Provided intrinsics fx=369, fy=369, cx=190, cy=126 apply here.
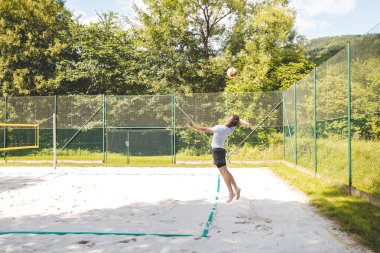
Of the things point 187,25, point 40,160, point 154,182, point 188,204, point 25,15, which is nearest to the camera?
point 188,204

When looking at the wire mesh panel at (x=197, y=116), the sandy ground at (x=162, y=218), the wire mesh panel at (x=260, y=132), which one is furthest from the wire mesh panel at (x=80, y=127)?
the sandy ground at (x=162, y=218)

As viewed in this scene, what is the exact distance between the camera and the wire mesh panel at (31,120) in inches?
645

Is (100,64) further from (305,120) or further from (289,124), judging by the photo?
(305,120)

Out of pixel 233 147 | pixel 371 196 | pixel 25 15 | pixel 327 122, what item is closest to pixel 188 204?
pixel 371 196

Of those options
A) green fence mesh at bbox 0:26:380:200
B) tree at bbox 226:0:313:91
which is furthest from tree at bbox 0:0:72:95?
tree at bbox 226:0:313:91

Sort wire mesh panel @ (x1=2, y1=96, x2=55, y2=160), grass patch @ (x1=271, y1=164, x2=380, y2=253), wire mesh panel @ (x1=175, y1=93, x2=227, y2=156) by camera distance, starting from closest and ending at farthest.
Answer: grass patch @ (x1=271, y1=164, x2=380, y2=253) < wire mesh panel @ (x1=175, y1=93, x2=227, y2=156) < wire mesh panel @ (x1=2, y1=96, x2=55, y2=160)

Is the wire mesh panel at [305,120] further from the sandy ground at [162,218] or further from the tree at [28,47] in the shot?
the tree at [28,47]

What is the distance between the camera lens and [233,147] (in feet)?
50.0

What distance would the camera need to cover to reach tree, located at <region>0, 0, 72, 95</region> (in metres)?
22.1

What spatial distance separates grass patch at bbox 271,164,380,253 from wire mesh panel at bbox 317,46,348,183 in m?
0.49

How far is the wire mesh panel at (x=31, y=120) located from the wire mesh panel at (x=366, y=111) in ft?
43.0

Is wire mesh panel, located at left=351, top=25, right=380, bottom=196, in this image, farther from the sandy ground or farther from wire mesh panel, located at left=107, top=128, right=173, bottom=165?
wire mesh panel, located at left=107, top=128, right=173, bottom=165

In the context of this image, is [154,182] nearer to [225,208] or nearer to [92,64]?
[225,208]

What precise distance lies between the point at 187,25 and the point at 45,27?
9137 mm
